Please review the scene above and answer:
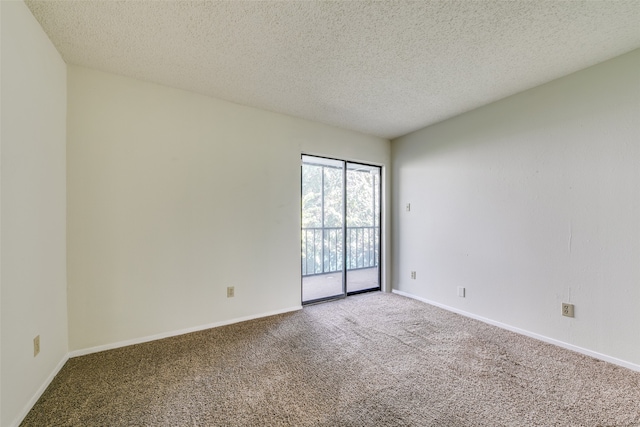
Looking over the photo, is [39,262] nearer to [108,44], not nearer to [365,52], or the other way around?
[108,44]

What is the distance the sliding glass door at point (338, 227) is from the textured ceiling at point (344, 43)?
1.32 metres

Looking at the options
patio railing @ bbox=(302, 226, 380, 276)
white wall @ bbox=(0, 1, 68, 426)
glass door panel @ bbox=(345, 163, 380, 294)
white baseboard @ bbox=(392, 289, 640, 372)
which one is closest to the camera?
white wall @ bbox=(0, 1, 68, 426)

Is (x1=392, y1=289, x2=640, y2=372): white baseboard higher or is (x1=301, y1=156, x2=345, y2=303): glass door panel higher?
(x1=301, y1=156, x2=345, y2=303): glass door panel

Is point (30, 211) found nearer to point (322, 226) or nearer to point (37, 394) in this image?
point (37, 394)

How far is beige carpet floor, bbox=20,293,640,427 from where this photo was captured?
4.65ft

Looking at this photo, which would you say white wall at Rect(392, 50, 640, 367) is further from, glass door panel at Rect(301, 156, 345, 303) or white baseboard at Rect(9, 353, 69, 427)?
white baseboard at Rect(9, 353, 69, 427)

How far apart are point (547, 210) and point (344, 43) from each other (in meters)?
2.27

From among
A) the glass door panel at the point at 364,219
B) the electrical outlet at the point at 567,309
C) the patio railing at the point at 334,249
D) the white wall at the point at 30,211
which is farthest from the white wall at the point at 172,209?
the electrical outlet at the point at 567,309

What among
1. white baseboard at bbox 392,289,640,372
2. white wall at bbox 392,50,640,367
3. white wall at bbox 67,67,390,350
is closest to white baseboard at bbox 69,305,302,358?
white wall at bbox 67,67,390,350

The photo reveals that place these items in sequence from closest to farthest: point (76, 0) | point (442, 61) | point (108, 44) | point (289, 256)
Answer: point (76, 0) < point (108, 44) < point (442, 61) < point (289, 256)

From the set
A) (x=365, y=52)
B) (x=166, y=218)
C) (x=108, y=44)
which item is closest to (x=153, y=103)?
(x=108, y=44)

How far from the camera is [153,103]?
7.69 ft

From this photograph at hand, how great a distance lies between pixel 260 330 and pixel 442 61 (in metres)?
2.86

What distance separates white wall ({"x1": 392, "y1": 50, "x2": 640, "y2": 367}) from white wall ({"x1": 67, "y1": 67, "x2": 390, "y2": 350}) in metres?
1.89
